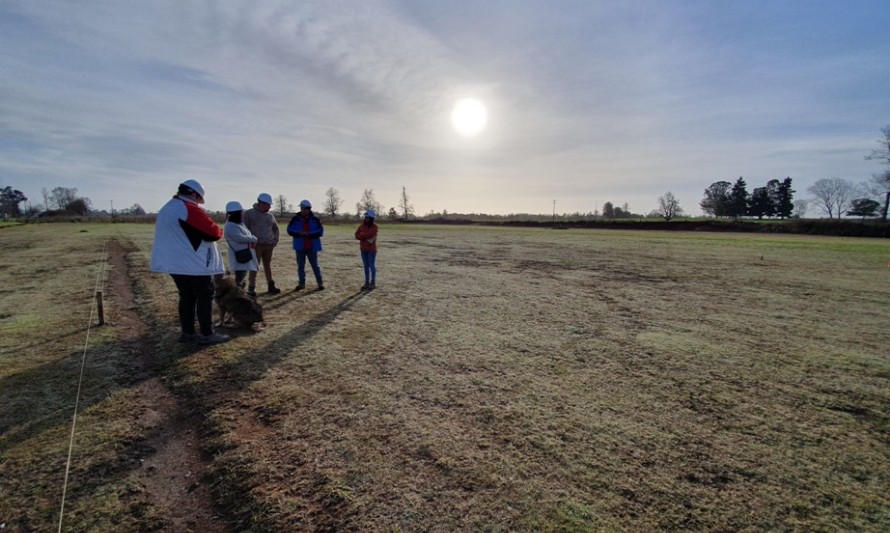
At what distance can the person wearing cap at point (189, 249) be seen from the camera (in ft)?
16.2

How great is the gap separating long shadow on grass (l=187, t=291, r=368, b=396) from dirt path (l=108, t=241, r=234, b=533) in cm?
38

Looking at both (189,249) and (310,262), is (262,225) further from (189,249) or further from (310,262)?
(189,249)

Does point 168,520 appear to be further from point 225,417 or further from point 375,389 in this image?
point 375,389

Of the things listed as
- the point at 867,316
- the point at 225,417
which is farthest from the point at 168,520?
the point at 867,316

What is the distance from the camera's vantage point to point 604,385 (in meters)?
4.35

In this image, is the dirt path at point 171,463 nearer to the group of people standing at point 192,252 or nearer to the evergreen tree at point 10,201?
the group of people standing at point 192,252

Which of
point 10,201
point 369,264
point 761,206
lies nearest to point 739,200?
point 761,206

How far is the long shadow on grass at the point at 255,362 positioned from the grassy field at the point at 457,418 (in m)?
0.04

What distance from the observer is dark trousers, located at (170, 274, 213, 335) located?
523cm

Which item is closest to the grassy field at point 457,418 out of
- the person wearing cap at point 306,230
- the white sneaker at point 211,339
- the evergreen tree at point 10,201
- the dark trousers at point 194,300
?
the white sneaker at point 211,339

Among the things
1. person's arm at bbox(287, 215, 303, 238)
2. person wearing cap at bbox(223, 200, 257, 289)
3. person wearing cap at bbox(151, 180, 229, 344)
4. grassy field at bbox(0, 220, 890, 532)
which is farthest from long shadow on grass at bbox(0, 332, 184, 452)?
person's arm at bbox(287, 215, 303, 238)

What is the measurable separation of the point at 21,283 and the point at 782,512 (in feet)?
48.4

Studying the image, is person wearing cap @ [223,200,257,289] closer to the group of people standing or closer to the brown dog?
the group of people standing

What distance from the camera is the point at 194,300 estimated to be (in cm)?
540
